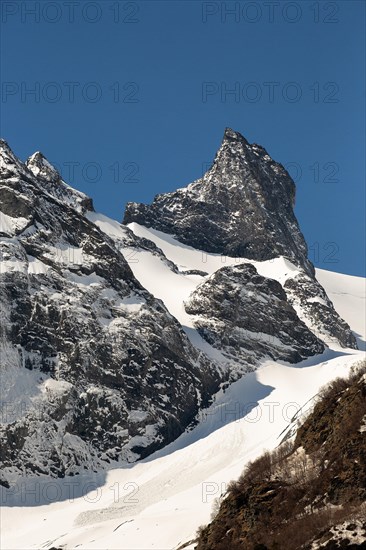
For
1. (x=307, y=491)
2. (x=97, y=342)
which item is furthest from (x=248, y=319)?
(x=307, y=491)

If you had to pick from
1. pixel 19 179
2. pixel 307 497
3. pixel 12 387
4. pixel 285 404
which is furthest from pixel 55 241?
pixel 307 497

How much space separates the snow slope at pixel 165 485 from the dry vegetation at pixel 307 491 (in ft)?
95.7

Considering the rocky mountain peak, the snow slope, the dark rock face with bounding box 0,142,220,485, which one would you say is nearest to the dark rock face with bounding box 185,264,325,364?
the snow slope

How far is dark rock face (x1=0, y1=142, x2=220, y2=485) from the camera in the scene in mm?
138250

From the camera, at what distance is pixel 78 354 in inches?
5955

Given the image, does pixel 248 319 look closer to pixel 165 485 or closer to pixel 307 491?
pixel 165 485

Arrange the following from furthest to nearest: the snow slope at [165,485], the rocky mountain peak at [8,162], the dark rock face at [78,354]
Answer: the rocky mountain peak at [8,162] < the dark rock face at [78,354] < the snow slope at [165,485]

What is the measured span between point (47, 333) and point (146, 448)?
2439 centimetres

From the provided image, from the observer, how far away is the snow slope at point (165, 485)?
92188 millimetres

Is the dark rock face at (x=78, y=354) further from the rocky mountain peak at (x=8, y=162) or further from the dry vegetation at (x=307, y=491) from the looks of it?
the dry vegetation at (x=307, y=491)

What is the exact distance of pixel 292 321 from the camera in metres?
195

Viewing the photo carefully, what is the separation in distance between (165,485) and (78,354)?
3207 centimetres

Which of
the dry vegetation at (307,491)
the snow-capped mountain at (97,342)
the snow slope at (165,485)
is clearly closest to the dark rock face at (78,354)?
the snow-capped mountain at (97,342)

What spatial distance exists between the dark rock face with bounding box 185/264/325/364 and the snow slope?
11432 mm
